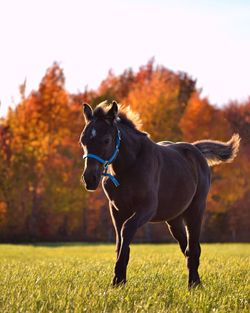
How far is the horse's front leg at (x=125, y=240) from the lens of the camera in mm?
7562

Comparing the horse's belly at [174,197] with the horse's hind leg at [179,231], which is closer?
the horse's belly at [174,197]

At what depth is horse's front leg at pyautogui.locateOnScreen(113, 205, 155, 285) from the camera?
7562mm

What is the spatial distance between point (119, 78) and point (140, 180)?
41279 millimetres

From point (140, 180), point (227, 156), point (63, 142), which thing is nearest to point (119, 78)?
point (63, 142)

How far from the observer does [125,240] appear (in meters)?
7.56

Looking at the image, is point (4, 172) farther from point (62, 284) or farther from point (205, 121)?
point (62, 284)

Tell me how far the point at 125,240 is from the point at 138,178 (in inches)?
38.5

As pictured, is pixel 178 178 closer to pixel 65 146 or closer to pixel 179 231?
pixel 179 231

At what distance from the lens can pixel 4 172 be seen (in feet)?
116

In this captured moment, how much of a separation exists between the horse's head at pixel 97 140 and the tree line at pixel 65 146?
2625cm

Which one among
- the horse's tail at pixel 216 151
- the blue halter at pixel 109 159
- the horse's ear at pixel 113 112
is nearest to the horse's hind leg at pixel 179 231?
the horse's tail at pixel 216 151

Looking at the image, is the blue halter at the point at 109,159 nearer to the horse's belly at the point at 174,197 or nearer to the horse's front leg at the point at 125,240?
the horse's front leg at the point at 125,240

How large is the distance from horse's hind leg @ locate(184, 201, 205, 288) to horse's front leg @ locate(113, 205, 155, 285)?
195cm

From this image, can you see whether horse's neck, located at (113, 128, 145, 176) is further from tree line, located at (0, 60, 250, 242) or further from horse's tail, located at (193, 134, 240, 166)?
tree line, located at (0, 60, 250, 242)
